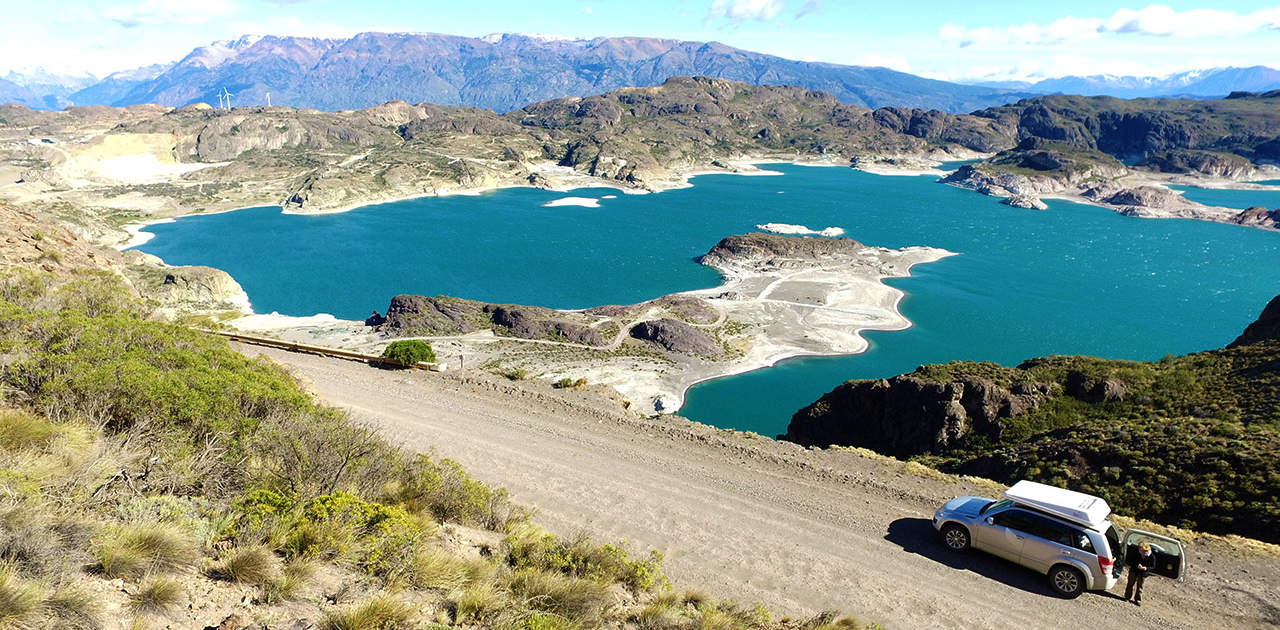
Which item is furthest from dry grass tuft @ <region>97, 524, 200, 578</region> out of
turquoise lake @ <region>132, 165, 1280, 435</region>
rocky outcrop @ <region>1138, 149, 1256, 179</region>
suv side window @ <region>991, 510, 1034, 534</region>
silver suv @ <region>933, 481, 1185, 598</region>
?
rocky outcrop @ <region>1138, 149, 1256, 179</region>

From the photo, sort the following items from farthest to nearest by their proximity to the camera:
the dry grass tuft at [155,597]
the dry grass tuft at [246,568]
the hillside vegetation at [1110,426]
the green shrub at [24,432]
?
the hillside vegetation at [1110,426] → the green shrub at [24,432] → the dry grass tuft at [246,568] → the dry grass tuft at [155,597]

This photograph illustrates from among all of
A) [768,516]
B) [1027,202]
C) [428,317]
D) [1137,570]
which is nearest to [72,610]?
[768,516]

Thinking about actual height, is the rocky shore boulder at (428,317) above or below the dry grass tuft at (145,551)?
below

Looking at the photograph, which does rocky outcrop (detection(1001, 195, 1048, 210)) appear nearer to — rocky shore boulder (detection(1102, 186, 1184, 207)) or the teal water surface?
rocky shore boulder (detection(1102, 186, 1184, 207))

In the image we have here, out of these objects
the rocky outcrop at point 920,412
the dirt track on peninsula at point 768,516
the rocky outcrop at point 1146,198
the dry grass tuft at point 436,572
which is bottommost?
the rocky outcrop at point 920,412

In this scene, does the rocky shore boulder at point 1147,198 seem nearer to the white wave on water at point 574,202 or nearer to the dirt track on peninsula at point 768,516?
the white wave on water at point 574,202

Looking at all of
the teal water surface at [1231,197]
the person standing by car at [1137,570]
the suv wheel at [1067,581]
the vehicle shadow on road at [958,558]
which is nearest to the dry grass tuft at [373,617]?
the vehicle shadow on road at [958,558]

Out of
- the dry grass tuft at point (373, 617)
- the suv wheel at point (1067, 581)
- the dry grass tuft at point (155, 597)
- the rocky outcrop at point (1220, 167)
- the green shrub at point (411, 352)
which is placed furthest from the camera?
the rocky outcrop at point (1220, 167)
